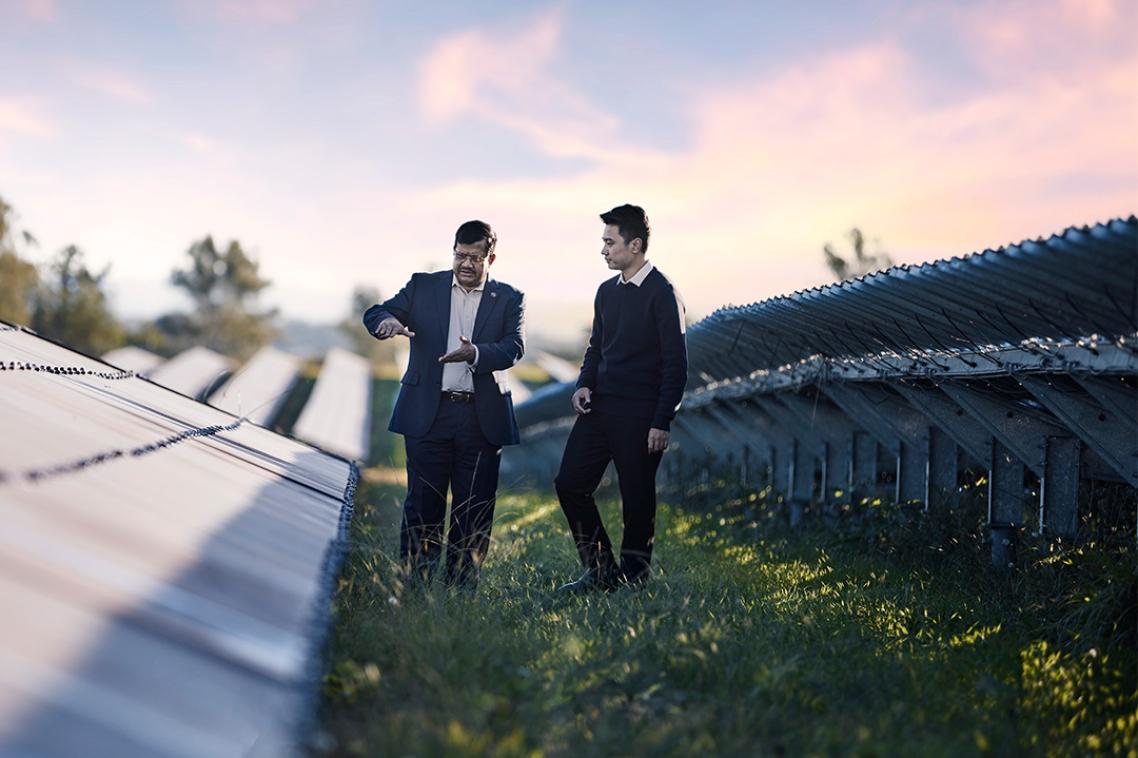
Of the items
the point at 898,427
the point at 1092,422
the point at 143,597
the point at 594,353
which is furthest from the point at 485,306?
the point at 143,597

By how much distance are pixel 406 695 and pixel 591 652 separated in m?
0.84

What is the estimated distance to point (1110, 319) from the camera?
3.99 m

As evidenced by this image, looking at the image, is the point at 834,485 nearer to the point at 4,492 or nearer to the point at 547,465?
the point at 4,492

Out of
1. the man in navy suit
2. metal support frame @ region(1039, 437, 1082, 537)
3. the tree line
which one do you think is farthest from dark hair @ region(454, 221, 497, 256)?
the tree line

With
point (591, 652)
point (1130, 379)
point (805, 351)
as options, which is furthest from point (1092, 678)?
point (805, 351)

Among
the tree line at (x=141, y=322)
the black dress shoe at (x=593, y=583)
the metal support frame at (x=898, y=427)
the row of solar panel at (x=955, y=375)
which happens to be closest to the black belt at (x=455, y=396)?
the black dress shoe at (x=593, y=583)

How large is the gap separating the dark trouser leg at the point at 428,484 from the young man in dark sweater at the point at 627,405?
0.57m

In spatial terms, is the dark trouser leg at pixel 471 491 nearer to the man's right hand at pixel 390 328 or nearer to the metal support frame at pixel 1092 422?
the man's right hand at pixel 390 328

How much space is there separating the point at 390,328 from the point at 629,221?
1.24 m

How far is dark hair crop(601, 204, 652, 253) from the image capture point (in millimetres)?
5133

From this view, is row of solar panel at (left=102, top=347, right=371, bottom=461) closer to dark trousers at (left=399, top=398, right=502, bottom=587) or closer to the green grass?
dark trousers at (left=399, top=398, right=502, bottom=587)

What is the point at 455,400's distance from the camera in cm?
512

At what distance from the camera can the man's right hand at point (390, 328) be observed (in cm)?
486

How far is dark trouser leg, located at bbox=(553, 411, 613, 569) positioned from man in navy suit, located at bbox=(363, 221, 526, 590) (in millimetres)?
315
